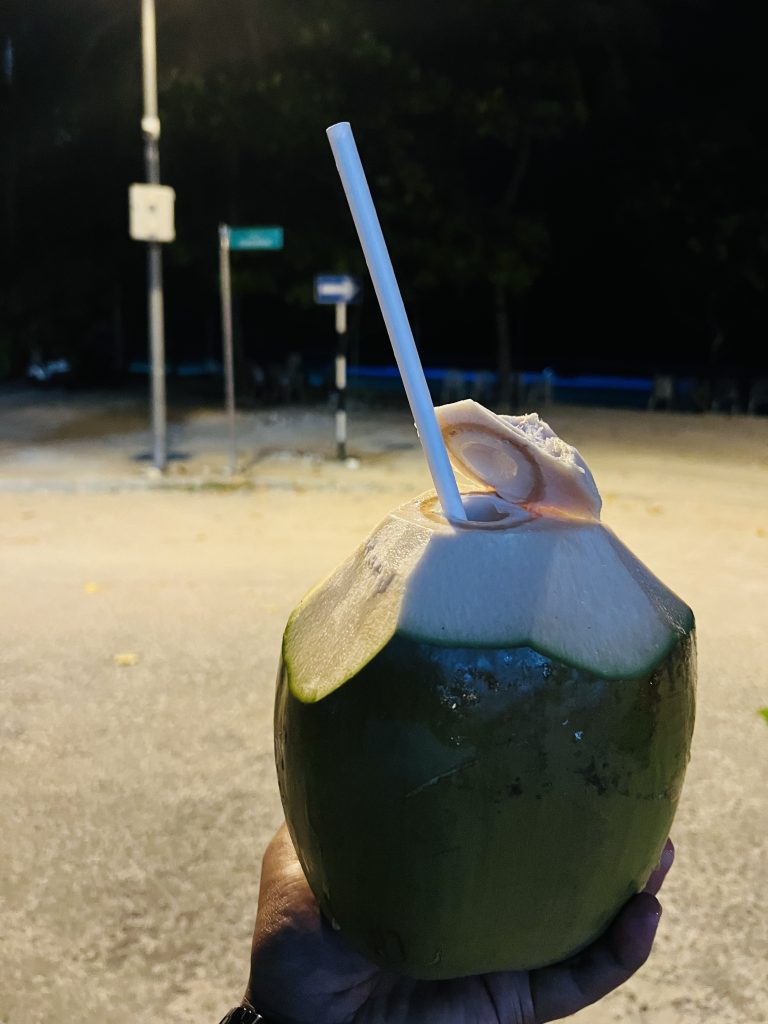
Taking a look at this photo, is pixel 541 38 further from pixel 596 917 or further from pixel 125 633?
pixel 596 917

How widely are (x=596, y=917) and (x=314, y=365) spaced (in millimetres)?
30154

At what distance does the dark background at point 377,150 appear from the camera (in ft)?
48.6

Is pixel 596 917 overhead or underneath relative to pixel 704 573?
overhead

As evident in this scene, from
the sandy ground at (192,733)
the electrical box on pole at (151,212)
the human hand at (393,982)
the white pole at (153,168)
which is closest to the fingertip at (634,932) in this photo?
the human hand at (393,982)

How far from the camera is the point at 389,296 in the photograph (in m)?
1.27

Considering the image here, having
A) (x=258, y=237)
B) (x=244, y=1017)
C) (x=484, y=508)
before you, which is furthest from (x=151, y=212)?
(x=244, y=1017)

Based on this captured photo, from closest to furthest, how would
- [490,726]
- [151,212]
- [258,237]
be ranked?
[490,726]
[258,237]
[151,212]

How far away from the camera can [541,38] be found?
574 inches

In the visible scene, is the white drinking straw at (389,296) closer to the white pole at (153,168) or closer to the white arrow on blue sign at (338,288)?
the white pole at (153,168)

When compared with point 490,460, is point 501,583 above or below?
below

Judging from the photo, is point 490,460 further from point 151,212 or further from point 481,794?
point 151,212

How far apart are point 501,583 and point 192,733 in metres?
2.95

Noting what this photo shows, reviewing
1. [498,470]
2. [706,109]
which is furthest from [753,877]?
[706,109]

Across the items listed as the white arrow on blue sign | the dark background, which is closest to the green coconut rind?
the white arrow on blue sign
